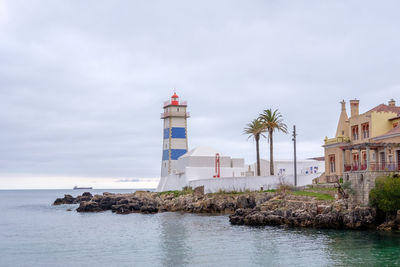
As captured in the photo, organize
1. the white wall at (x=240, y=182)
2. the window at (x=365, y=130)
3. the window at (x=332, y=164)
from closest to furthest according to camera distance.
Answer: the window at (x=365, y=130), the window at (x=332, y=164), the white wall at (x=240, y=182)

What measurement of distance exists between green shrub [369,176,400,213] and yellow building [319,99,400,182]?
456 cm

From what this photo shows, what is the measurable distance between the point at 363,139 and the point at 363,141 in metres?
0.21

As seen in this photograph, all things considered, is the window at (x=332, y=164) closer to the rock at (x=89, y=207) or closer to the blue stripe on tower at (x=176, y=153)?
the blue stripe on tower at (x=176, y=153)

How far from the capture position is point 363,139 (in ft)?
164

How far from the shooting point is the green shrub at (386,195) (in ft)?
116

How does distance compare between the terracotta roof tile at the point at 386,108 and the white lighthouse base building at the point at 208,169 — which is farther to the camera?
the white lighthouse base building at the point at 208,169

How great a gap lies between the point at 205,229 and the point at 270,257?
1272cm

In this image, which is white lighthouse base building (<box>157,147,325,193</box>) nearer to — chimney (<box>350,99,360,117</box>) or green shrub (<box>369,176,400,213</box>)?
chimney (<box>350,99,360,117</box>)

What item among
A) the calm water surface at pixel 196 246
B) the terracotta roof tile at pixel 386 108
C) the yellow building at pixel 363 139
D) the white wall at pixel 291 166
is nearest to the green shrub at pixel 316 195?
the yellow building at pixel 363 139

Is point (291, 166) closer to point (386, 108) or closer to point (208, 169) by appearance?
point (208, 169)

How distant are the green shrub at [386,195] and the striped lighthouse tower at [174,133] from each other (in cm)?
4197

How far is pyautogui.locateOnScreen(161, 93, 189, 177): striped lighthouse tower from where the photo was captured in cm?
7550

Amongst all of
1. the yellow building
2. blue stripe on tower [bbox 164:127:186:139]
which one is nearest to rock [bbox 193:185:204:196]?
blue stripe on tower [bbox 164:127:186:139]

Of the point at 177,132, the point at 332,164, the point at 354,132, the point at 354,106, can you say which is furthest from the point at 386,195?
the point at 177,132
